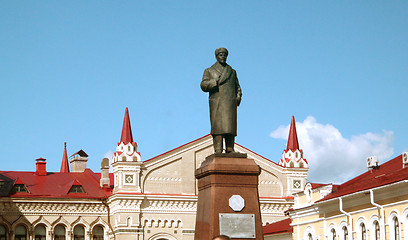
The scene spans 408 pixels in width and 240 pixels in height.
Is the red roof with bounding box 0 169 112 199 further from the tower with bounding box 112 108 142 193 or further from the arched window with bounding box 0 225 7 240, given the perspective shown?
the tower with bounding box 112 108 142 193

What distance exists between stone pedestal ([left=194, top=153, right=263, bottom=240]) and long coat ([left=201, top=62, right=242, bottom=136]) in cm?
87

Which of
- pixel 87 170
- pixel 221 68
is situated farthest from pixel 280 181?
pixel 221 68

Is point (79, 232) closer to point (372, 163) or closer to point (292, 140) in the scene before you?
point (292, 140)

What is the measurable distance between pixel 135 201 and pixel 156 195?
139 centimetres

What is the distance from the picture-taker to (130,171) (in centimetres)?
4759

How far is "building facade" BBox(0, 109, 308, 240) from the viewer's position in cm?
4694

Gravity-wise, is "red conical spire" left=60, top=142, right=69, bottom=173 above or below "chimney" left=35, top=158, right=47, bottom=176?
above

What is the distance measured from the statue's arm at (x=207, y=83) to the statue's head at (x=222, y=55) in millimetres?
365

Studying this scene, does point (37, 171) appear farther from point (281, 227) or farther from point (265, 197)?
point (281, 227)

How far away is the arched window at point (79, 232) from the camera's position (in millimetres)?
48125

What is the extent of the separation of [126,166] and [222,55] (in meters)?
31.9

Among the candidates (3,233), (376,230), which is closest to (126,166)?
(3,233)

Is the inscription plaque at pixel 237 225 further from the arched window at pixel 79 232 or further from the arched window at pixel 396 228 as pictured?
the arched window at pixel 79 232

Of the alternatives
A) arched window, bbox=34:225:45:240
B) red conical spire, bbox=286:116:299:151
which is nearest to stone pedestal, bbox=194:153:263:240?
arched window, bbox=34:225:45:240
